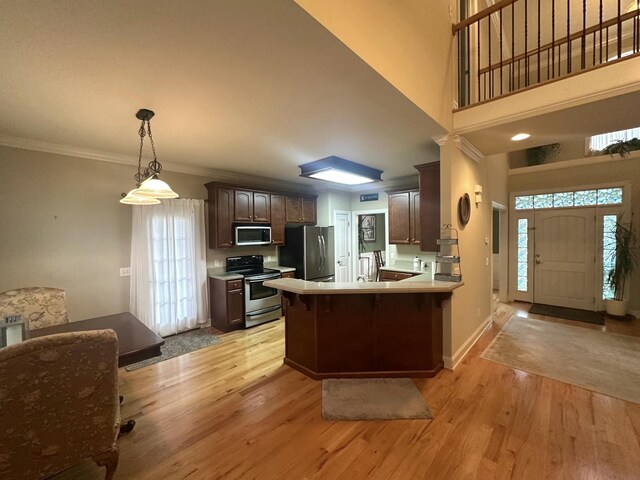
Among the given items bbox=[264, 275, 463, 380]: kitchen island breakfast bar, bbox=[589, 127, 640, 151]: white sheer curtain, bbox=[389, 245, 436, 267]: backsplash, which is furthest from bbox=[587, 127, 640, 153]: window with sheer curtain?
bbox=[264, 275, 463, 380]: kitchen island breakfast bar

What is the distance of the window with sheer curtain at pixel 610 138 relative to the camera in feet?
15.3

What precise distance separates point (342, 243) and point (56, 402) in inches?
207

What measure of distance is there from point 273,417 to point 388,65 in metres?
2.87

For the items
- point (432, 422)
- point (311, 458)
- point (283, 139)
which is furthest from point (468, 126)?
point (311, 458)

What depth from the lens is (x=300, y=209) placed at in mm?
5406

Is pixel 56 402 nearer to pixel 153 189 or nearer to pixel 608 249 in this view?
pixel 153 189

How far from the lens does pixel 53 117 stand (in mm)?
2395

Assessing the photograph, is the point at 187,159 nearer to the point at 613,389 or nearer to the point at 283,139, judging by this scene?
the point at 283,139

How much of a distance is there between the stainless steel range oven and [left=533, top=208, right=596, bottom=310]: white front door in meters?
5.28

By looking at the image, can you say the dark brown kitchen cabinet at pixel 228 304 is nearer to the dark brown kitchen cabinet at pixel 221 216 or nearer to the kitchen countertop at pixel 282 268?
the dark brown kitchen cabinet at pixel 221 216

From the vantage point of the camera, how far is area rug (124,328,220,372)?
11.0 feet

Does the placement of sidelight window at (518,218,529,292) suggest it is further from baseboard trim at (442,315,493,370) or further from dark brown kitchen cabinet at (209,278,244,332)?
dark brown kitchen cabinet at (209,278,244,332)

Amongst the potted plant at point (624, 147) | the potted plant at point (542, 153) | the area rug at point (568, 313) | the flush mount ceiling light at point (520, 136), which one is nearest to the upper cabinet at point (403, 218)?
the flush mount ceiling light at point (520, 136)

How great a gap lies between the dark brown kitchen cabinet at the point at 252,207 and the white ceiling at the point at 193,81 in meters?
1.22
